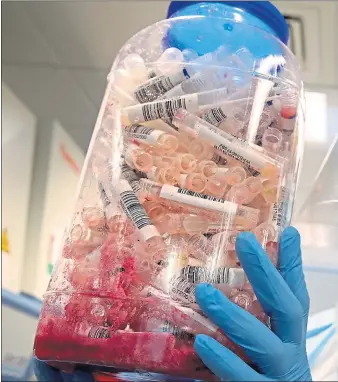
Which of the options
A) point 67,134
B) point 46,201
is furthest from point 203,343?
point 67,134

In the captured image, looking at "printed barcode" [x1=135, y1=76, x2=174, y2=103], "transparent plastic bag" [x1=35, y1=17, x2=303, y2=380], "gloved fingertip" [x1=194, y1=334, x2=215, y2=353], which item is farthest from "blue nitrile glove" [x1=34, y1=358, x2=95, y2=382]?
"printed barcode" [x1=135, y1=76, x2=174, y2=103]

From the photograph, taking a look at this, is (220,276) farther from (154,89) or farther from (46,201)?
(46,201)

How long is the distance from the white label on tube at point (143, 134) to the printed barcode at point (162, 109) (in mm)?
20

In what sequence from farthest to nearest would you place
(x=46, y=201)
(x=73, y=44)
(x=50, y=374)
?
1. (x=46, y=201)
2. (x=73, y=44)
3. (x=50, y=374)

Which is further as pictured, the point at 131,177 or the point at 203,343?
the point at 131,177

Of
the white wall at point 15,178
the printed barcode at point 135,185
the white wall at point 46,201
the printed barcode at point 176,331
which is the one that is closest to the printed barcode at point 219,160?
the printed barcode at point 135,185

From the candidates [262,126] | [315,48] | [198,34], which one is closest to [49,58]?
[315,48]

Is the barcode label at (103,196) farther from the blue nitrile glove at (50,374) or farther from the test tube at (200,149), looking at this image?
the blue nitrile glove at (50,374)

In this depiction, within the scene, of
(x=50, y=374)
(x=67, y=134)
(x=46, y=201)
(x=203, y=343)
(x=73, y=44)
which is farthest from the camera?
(x=67, y=134)

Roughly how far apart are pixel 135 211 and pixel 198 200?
80mm

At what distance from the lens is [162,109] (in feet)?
2.53

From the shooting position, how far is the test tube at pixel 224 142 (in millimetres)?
724

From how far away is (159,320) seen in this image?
641mm

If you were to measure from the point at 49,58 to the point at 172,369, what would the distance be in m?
1.42
